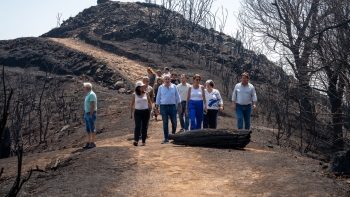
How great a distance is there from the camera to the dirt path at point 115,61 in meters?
32.3

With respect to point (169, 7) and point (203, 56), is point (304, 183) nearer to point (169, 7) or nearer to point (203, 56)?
point (203, 56)

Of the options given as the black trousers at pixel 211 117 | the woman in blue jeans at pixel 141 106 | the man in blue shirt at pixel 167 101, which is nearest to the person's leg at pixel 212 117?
the black trousers at pixel 211 117

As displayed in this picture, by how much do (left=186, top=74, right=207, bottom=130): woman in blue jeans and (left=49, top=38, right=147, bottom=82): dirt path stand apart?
18996mm

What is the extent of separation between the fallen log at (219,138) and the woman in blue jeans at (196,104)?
3.04ft

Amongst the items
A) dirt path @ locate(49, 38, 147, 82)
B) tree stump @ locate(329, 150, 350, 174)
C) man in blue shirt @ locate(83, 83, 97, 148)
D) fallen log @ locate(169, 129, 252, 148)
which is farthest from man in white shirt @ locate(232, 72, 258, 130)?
dirt path @ locate(49, 38, 147, 82)

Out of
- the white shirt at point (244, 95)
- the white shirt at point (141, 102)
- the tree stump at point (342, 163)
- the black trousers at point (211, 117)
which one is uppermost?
the white shirt at point (244, 95)

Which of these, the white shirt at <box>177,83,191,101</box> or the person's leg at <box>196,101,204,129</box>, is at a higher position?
the white shirt at <box>177,83,191,101</box>

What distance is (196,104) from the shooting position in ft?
38.4

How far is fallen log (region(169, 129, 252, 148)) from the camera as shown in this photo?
34.8ft

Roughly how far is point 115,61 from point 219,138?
24926 mm

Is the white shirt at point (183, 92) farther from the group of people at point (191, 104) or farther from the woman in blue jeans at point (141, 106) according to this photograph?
the woman in blue jeans at point (141, 106)

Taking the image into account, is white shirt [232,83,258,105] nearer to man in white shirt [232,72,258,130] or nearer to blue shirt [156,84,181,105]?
man in white shirt [232,72,258,130]

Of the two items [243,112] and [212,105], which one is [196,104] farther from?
[243,112]

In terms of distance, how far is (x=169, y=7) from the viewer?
161ft
